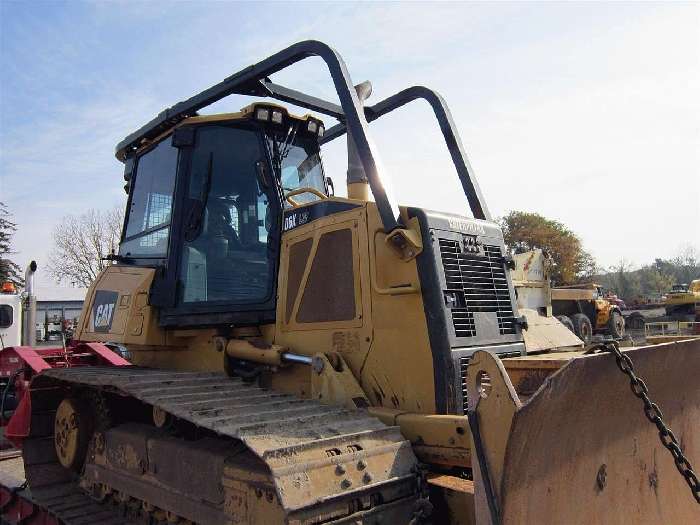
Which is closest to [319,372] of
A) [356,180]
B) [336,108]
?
[356,180]

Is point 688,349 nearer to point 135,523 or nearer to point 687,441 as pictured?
point 687,441

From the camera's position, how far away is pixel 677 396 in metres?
3.44

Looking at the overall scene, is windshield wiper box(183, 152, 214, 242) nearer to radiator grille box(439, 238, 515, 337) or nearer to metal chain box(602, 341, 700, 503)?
radiator grille box(439, 238, 515, 337)

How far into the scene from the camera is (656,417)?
2691 mm

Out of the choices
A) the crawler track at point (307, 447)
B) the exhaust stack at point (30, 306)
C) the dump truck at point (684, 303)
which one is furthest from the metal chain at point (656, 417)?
the dump truck at point (684, 303)

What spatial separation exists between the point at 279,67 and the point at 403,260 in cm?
162

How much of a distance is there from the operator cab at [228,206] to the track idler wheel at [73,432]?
111cm

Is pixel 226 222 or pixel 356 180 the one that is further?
pixel 226 222

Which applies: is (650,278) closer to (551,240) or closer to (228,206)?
(551,240)

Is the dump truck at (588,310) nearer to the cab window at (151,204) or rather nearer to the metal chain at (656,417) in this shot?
the cab window at (151,204)

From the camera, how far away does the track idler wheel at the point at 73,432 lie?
4.96m

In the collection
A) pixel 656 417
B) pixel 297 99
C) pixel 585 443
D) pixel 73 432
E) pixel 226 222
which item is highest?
pixel 297 99

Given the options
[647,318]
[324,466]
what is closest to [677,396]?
[324,466]

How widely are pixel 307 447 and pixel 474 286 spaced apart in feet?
5.17
